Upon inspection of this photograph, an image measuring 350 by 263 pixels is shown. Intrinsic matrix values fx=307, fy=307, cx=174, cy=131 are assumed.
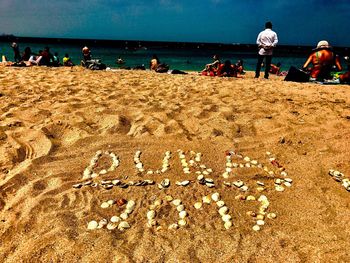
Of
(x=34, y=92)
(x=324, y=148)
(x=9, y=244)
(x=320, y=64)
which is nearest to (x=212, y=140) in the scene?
(x=324, y=148)

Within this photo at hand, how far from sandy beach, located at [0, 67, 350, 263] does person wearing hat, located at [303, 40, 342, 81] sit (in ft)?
16.0

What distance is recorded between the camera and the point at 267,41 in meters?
12.1

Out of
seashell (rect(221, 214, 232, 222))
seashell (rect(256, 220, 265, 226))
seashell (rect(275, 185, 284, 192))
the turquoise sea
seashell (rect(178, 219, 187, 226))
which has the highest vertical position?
seashell (rect(275, 185, 284, 192))

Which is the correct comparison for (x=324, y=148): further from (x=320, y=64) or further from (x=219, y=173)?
(x=320, y=64)

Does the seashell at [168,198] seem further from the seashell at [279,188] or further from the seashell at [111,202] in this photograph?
the seashell at [279,188]

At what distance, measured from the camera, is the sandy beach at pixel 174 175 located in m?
2.85

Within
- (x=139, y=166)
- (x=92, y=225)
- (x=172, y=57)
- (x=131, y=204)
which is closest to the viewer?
(x=92, y=225)

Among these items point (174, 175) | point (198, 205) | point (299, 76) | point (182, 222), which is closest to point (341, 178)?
point (198, 205)

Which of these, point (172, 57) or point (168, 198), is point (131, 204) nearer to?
point (168, 198)

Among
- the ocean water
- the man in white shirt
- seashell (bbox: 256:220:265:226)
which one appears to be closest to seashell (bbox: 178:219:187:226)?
seashell (bbox: 256:220:265:226)

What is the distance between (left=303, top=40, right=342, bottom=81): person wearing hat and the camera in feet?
37.4

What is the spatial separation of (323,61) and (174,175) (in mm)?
9798

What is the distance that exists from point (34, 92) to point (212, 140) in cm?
497

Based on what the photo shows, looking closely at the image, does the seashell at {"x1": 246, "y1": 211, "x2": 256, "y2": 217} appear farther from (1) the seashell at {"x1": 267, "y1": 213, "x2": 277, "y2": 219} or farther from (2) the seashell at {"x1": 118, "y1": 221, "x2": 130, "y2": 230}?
(2) the seashell at {"x1": 118, "y1": 221, "x2": 130, "y2": 230}
